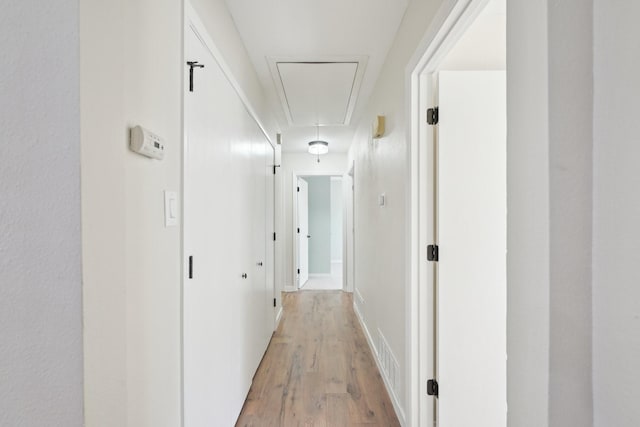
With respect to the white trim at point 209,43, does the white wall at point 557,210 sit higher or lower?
lower

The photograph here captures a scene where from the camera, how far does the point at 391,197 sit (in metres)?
2.02

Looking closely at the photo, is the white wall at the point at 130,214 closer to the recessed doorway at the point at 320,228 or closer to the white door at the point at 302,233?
the white door at the point at 302,233

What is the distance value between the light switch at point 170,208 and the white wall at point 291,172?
3949 mm

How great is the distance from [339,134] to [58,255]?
403cm

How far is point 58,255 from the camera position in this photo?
466mm

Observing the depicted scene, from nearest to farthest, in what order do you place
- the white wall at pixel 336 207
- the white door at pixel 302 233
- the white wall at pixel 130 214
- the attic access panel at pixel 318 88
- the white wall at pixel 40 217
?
the white wall at pixel 40 217
the white wall at pixel 130 214
the attic access panel at pixel 318 88
the white door at pixel 302 233
the white wall at pixel 336 207

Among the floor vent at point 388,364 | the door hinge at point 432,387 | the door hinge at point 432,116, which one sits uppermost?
the door hinge at point 432,116

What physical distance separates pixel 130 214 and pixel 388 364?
1.99m

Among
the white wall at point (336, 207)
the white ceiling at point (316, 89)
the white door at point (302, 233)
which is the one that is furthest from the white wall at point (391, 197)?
A: the white wall at point (336, 207)

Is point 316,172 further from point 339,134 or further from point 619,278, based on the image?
point 619,278

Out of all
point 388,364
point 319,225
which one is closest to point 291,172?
point 319,225

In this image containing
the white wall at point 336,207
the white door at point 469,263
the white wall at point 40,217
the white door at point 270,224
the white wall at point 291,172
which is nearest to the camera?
the white wall at point 40,217

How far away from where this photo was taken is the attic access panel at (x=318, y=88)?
7.74 ft

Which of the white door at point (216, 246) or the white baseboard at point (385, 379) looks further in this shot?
the white baseboard at point (385, 379)
